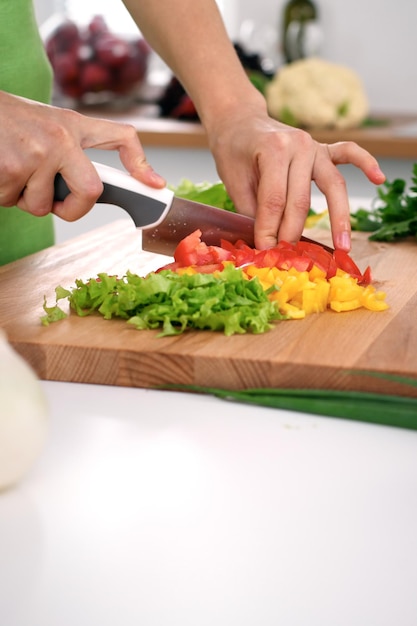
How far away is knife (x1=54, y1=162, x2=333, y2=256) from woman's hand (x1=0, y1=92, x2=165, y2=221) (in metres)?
0.03

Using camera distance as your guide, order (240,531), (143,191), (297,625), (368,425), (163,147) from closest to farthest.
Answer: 1. (297,625)
2. (240,531)
3. (368,425)
4. (143,191)
5. (163,147)

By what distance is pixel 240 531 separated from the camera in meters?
0.75

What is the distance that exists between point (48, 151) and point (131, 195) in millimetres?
174

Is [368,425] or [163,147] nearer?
[368,425]

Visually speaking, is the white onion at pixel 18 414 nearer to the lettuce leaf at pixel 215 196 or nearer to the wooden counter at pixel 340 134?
the lettuce leaf at pixel 215 196

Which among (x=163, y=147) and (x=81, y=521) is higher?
(x=81, y=521)

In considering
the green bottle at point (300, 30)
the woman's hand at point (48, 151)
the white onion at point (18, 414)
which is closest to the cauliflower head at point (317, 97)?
the green bottle at point (300, 30)

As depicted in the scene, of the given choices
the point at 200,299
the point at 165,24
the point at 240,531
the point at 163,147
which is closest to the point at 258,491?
the point at 240,531

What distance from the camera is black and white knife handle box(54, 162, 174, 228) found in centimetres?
131

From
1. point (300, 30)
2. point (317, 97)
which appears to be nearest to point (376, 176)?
point (317, 97)

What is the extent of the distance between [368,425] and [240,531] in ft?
0.86

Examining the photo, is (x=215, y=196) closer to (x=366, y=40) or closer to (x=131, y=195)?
(x=131, y=195)

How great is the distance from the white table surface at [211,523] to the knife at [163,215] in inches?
16.6

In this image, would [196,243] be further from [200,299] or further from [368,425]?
[368,425]
